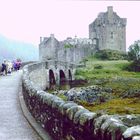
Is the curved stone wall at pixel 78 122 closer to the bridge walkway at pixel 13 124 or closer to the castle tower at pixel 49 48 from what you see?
the bridge walkway at pixel 13 124

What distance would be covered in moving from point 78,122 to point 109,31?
102 meters

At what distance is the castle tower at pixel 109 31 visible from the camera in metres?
107

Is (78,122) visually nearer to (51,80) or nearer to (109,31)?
(51,80)

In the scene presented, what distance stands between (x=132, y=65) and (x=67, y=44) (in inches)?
945

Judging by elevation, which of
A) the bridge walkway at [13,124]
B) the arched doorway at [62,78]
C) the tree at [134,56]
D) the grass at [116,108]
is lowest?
the grass at [116,108]

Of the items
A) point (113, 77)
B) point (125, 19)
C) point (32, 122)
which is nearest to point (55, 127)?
point (32, 122)

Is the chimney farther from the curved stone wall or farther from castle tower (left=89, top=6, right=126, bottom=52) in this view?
the curved stone wall

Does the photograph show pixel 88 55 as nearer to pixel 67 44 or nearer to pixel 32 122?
pixel 67 44

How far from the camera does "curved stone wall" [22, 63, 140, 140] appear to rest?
720 cm

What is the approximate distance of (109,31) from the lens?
362 feet

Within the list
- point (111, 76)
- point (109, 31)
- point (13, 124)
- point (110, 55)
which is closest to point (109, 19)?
point (109, 31)

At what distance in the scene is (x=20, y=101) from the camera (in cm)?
2020

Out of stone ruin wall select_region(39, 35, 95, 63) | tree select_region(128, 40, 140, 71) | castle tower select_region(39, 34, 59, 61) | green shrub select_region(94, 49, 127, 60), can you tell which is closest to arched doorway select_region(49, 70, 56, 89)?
tree select_region(128, 40, 140, 71)

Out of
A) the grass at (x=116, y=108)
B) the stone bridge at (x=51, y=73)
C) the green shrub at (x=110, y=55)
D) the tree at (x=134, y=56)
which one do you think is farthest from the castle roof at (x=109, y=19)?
the grass at (x=116, y=108)
